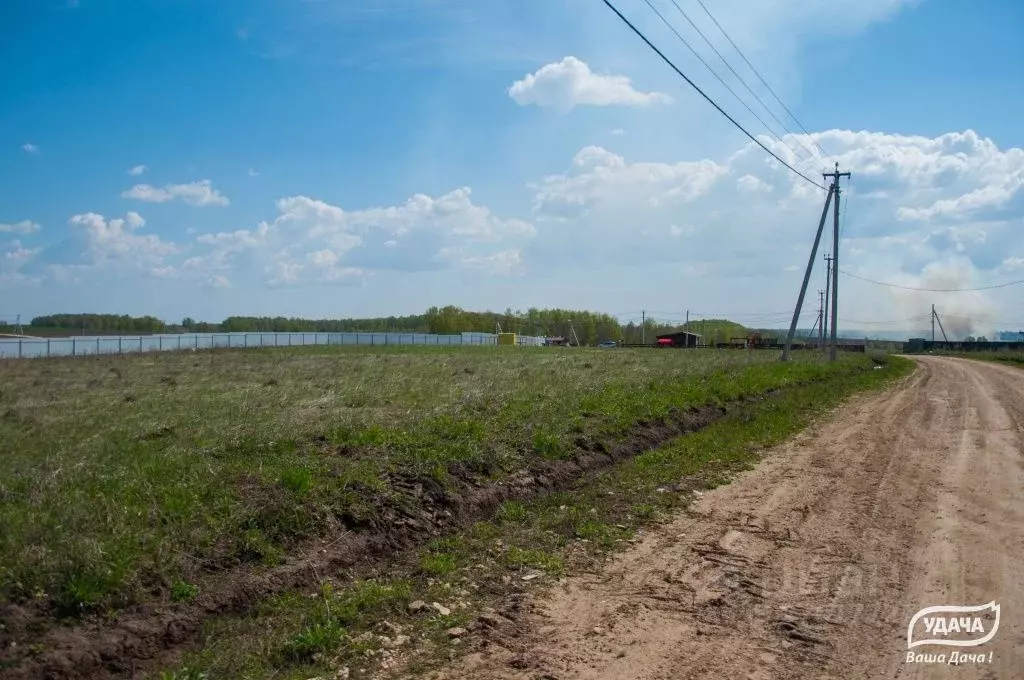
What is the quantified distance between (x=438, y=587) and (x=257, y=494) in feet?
7.18

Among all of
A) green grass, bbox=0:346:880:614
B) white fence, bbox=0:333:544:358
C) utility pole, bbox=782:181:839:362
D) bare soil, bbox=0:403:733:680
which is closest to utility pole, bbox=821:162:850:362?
utility pole, bbox=782:181:839:362

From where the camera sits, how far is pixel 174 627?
5117mm

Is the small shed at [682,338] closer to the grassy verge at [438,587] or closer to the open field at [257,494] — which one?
the open field at [257,494]

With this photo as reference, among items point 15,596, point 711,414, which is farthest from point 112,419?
point 711,414

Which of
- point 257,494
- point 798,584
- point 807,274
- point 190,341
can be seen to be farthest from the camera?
point 190,341

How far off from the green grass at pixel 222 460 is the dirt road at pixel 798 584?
189cm

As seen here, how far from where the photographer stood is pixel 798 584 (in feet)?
19.0

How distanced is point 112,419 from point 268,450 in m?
5.06

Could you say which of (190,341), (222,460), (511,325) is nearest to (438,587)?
(222,460)

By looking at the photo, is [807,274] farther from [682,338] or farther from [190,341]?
[682,338]

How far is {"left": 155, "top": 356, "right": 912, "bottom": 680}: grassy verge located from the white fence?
44.4 metres
